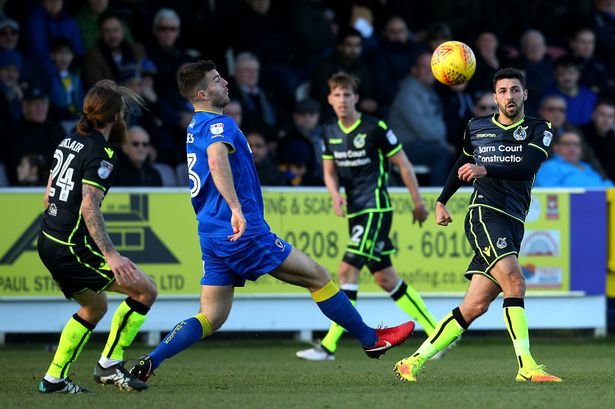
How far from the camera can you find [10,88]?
14.7 meters

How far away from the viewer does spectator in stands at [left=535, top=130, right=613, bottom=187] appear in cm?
1468

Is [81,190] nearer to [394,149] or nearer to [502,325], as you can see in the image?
[394,149]

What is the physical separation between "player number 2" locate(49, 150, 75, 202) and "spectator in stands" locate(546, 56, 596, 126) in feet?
33.6

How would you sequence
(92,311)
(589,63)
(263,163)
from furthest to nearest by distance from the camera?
(589,63) → (263,163) → (92,311)

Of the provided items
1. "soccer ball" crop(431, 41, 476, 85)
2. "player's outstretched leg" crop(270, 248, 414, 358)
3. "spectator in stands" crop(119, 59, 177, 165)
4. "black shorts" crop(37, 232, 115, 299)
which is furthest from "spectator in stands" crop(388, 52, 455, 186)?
"black shorts" crop(37, 232, 115, 299)

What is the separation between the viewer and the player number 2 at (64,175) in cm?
829

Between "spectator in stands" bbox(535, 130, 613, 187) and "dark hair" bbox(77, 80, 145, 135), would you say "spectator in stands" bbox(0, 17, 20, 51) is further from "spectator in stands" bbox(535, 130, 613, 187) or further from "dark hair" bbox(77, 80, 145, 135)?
"dark hair" bbox(77, 80, 145, 135)

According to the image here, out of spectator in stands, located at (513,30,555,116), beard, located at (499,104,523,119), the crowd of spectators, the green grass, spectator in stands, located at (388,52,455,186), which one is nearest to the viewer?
the green grass

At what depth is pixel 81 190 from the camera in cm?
830

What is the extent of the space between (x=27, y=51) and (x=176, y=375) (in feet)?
22.5

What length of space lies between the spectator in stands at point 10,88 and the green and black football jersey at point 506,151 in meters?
7.34

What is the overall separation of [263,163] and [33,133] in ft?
8.70

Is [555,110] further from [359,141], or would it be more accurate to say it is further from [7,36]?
[7,36]

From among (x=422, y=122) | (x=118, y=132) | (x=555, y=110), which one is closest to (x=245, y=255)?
(x=118, y=132)
